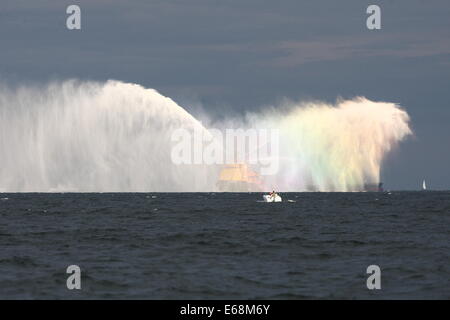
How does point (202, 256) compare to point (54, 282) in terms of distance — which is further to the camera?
point (202, 256)

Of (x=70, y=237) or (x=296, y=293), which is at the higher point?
(x=70, y=237)

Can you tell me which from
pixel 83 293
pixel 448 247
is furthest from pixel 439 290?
pixel 448 247

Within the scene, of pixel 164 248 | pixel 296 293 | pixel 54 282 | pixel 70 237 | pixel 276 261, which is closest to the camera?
pixel 296 293

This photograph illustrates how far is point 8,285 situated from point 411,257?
24878 mm

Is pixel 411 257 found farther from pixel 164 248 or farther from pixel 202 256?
pixel 164 248

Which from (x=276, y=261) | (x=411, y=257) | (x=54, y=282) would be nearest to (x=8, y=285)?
(x=54, y=282)

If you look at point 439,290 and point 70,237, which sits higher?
point 70,237
